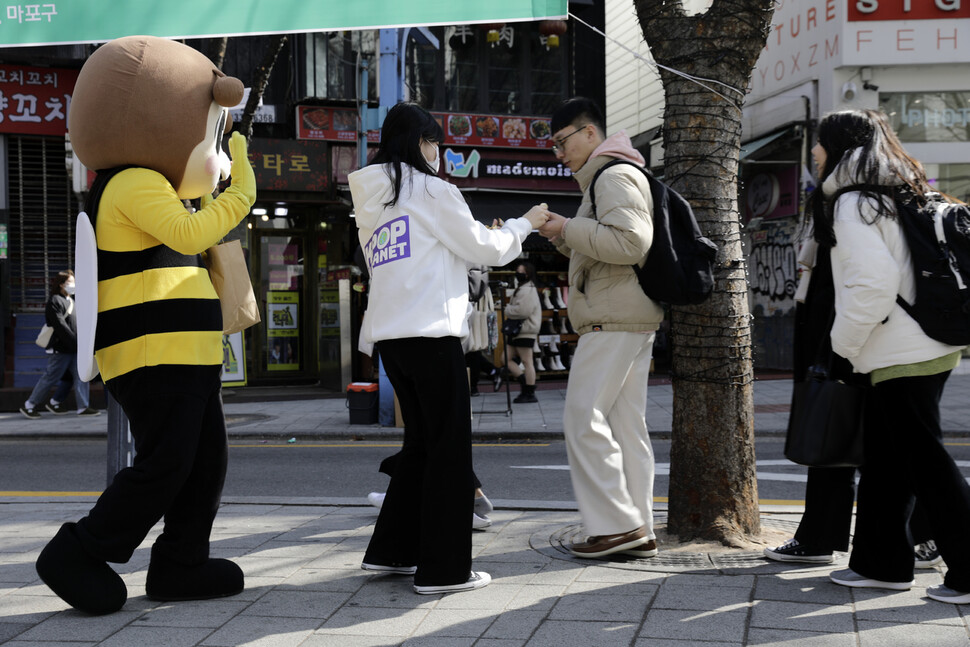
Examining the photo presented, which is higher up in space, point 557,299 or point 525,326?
point 557,299

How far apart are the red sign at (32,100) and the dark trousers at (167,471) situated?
1273 centimetres

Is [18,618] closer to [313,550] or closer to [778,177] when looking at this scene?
[313,550]

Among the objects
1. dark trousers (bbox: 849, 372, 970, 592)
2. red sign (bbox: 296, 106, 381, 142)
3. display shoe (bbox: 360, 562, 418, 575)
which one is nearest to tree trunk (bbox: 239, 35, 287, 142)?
red sign (bbox: 296, 106, 381, 142)

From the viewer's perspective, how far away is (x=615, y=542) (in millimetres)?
4090

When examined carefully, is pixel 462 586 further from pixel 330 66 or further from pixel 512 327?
pixel 330 66

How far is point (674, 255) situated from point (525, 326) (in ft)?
28.7

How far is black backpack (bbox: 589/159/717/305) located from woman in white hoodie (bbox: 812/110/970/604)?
506 mm

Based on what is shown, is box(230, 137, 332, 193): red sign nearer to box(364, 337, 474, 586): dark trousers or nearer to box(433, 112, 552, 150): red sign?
box(433, 112, 552, 150): red sign

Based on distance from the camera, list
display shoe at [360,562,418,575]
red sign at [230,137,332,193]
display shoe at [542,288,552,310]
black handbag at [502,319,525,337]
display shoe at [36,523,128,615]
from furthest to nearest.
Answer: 1. display shoe at [542,288,552,310]
2. red sign at [230,137,332,193]
3. black handbag at [502,319,525,337]
4. display shoe at [360,562,418,575]
5. display shoe at [36,523,128,615]

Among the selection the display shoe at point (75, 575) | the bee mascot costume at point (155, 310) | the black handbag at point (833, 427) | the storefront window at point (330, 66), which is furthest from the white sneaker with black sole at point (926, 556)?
the storefront window at point (330, 66)

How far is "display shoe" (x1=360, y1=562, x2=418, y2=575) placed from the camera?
13.0 ft

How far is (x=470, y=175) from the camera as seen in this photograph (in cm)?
1705

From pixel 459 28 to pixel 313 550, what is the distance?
14.9 metres

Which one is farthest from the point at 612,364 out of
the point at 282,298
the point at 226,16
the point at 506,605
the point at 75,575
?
the point at 282,298
